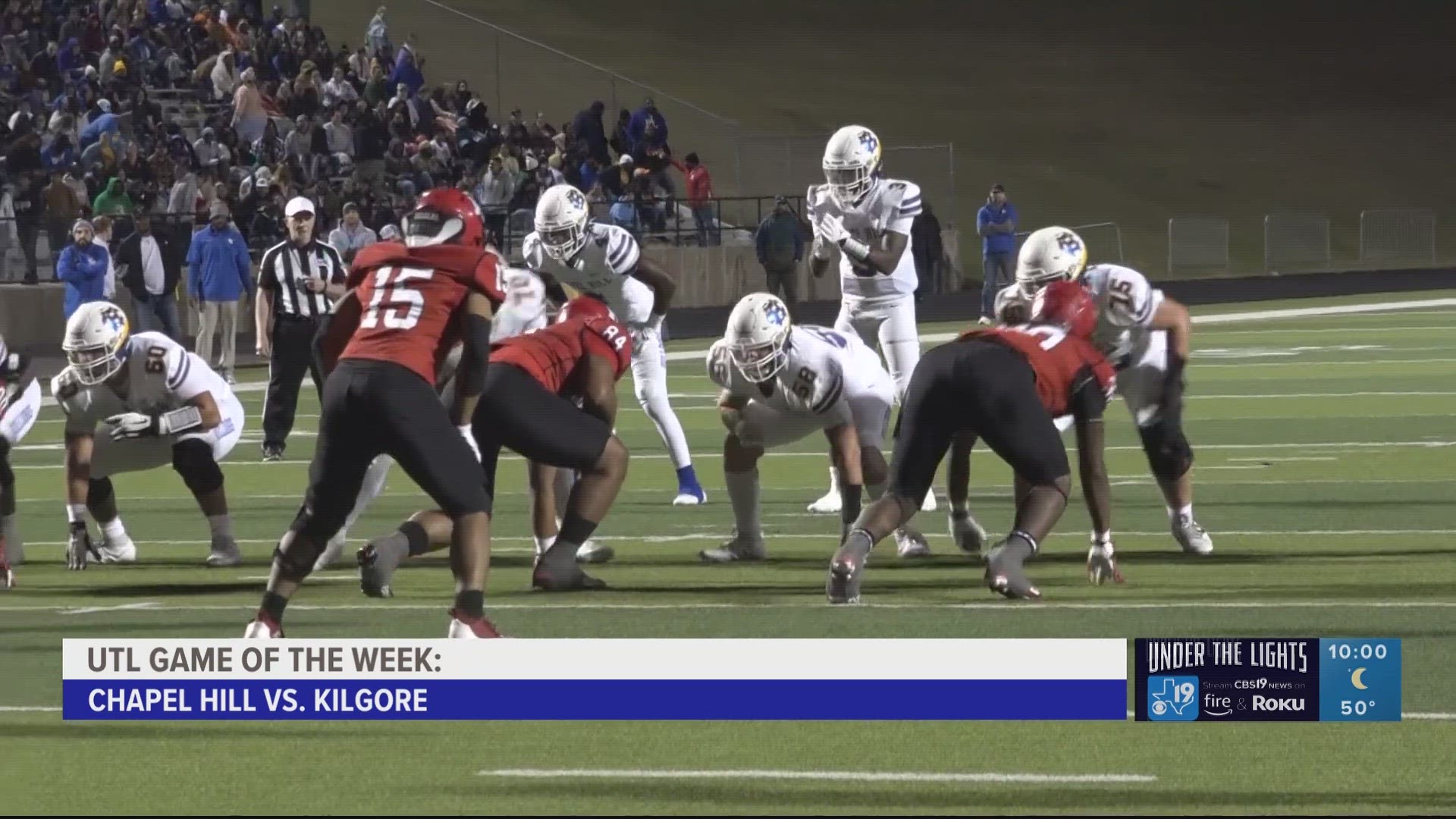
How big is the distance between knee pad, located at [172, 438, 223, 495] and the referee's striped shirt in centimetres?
518

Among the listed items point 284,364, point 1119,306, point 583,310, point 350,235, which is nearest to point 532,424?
point 583,310

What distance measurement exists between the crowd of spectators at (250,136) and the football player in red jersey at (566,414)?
1637 centimetres

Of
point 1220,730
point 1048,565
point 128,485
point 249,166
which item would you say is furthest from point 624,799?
point 249,166

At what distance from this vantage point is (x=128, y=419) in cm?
1139

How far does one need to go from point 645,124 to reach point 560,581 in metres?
26.5

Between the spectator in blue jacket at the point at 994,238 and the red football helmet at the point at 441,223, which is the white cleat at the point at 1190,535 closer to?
the red football helmet at the point at 441,223

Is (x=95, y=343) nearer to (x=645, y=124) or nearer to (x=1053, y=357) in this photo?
(x=1053, y=357)

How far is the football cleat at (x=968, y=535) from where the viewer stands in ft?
37.3

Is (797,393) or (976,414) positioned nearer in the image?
(976,414)

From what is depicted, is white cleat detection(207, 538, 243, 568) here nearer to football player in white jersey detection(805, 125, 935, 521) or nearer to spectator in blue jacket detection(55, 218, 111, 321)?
football player in white jersey detection(805, 125, 935, 521)

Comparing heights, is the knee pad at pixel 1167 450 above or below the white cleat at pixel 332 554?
above

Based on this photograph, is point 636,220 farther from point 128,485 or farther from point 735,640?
point 735,640

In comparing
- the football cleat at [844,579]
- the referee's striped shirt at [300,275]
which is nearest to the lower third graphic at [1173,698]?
the football cleat at [844,579]

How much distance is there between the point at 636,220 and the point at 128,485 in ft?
58.0
